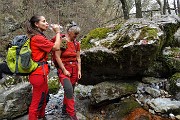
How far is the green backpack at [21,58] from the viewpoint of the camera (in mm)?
4239

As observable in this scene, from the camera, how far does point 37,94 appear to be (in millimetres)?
4496

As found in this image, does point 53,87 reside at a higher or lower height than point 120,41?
lower

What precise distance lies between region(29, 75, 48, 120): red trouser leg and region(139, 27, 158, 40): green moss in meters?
2.13

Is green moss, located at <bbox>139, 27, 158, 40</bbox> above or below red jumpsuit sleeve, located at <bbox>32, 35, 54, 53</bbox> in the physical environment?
above

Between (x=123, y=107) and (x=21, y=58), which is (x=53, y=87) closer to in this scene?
(x=123, y=107)

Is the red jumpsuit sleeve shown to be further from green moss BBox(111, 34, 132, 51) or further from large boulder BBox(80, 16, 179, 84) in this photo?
green moss BBox(111, 34, 132, 51)

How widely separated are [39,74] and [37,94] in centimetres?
39

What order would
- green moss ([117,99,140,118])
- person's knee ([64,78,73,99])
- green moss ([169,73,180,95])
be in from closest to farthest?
person's knee ([64,78,73,99]) → green moss ([117,99,140,118]) → green moss ([169,73,180,95])


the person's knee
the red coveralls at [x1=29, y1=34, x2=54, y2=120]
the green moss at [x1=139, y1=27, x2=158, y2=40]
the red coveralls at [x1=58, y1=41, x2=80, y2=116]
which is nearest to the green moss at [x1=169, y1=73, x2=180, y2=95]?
the green moss at [x1=139, y1=27, x2=158, y2=40]

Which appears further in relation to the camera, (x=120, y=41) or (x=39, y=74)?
(x=120, y=41)

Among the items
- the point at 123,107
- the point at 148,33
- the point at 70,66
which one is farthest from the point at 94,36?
the point at 123,107

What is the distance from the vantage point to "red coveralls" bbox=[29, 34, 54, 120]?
166 inches

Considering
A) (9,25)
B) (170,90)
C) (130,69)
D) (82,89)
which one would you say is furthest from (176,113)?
(9,25)

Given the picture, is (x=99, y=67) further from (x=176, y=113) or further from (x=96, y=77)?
(x=176, y=113)
